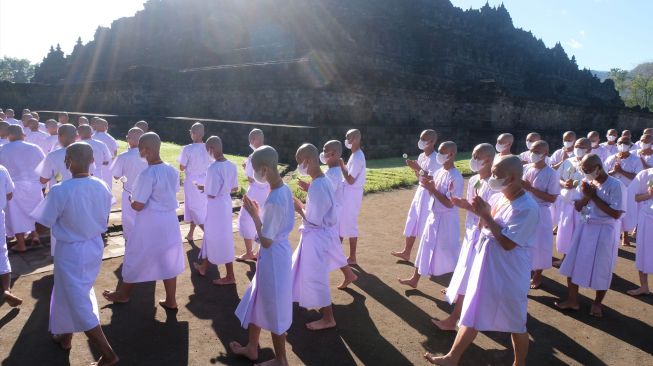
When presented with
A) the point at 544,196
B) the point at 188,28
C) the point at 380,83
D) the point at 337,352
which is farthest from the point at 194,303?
the point at 188,28

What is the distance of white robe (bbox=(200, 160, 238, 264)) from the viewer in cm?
555

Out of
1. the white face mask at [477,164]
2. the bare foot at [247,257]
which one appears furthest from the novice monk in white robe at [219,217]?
the white face mask at [477,164]

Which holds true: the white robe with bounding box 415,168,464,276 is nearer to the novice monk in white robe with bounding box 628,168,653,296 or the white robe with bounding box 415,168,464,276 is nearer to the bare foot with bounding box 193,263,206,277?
the novice monk in white robe with bounding box 628,168,653,296

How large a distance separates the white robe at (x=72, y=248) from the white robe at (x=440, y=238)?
3682mm

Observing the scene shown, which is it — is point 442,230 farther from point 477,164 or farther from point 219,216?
point 219,216

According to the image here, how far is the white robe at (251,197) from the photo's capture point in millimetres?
6449

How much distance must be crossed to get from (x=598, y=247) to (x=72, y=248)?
17.8 ft

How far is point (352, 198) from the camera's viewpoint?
6.59m

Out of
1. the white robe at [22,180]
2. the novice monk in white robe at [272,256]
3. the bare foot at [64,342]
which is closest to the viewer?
the novice monk in white robe at [272,256]

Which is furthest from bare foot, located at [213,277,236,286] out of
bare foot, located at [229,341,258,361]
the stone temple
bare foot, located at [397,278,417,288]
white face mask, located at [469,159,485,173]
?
the stone temple

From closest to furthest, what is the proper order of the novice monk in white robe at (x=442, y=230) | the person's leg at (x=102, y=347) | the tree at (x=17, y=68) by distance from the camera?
the person's leg at (x=102, y=347) → the novice monk in white robe at (x=442, y=230) → the tree at (x=17, y=68)

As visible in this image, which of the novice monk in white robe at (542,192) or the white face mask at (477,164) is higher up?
the white face mask at (477,164)

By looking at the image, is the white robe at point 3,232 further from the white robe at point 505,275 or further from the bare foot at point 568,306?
the bare foot at point 568,306

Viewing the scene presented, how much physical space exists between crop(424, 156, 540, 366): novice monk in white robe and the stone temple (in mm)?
11280
